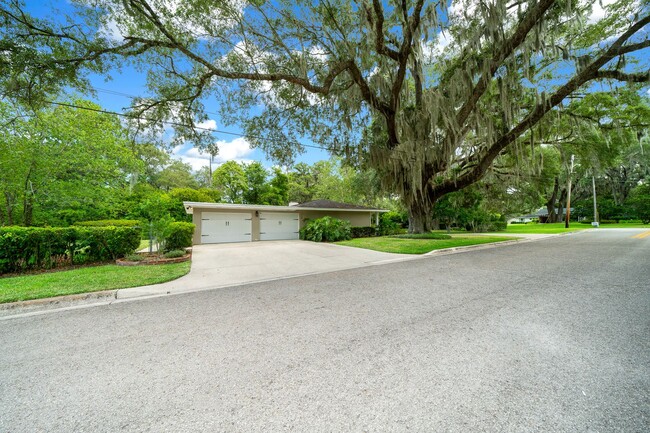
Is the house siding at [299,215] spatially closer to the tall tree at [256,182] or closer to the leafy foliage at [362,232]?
the leafy foliage at [362,232]

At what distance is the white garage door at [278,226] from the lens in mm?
14970

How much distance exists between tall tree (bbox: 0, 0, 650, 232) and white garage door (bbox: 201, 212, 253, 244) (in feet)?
17.5

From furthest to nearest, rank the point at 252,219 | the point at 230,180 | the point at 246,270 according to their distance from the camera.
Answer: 1. the point at 230,180
2. the point at 252,219
3. the point at 246,270

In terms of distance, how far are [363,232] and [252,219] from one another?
725 centimetres

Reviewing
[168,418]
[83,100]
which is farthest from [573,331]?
[83,100]

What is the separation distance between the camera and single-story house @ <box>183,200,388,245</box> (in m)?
13.0

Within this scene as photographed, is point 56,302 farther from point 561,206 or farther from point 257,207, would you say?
point 561,206

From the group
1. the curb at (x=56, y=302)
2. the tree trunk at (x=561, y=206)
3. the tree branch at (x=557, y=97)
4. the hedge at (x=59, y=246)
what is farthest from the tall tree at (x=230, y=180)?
the tree trunk at (x=561, y=206)

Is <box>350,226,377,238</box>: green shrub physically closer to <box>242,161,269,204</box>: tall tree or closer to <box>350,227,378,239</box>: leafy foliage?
<box>350,227,378,239</box>: leafy foliage

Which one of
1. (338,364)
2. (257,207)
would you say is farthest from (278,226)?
(338,364)

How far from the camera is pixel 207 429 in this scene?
4.66ft

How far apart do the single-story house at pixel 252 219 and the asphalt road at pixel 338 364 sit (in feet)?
32.0

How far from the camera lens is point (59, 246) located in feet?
21.2

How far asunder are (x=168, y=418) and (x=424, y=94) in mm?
9740
